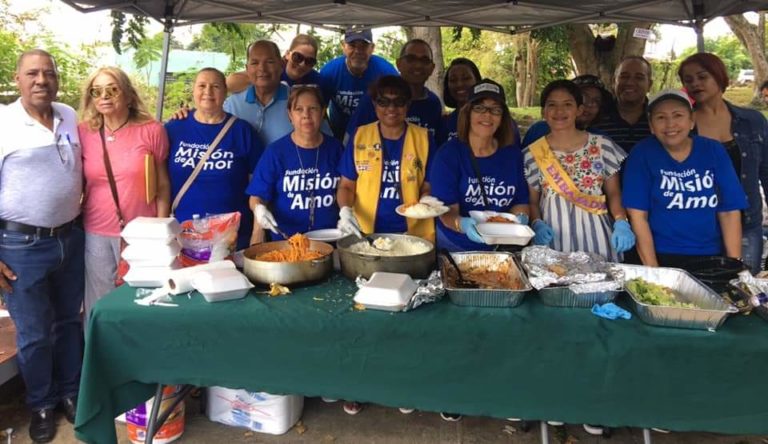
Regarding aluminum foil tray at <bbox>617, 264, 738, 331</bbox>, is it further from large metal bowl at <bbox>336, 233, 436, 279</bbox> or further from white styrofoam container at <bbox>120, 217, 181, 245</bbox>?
white styrofoam container at <bbox>120, 217, 181, 245</bbox>

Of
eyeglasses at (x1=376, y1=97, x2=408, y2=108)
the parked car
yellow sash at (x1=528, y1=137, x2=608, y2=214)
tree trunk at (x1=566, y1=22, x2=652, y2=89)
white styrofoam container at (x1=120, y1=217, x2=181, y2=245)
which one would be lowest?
white styrofoam container at (x1=120, y1=217, x2=181, y2=245)

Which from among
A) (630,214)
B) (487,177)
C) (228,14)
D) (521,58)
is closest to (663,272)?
(630,214)

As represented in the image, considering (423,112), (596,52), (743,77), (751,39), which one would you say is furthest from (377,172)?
(743,77)

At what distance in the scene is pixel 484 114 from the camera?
270 centimetres

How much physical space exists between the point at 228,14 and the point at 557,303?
396cm

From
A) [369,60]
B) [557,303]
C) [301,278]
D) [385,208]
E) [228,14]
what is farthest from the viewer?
[228,14]

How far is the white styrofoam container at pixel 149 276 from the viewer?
217 centimetres

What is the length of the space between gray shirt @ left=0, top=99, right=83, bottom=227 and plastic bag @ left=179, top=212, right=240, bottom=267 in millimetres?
723

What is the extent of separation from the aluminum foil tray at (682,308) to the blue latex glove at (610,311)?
52 millimetres

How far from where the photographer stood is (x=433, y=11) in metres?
4.44

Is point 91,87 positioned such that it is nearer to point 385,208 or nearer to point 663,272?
point 385,208

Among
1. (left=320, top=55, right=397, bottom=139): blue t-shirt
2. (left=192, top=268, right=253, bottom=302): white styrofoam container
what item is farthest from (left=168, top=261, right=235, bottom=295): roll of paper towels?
(left=320, top=55, right=397, bottom=139): blue t-shirt

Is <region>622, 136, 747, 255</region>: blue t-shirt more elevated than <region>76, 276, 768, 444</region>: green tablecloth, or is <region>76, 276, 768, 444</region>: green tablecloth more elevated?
<region>622, 136, 747, 255</region>: blue t-shirt

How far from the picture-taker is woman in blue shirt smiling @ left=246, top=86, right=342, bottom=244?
2.85 meters
